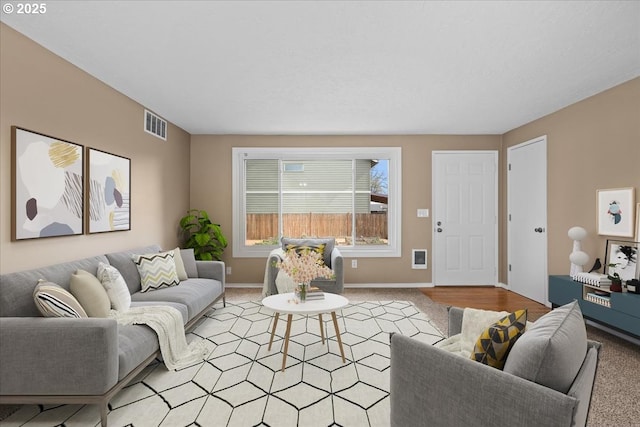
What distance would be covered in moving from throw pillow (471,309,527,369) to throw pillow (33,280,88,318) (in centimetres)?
225

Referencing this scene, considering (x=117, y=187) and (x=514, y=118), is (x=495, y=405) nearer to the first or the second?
(x=117, y=187)

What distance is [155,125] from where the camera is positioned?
4.30m

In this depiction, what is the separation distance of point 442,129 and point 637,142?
235cm

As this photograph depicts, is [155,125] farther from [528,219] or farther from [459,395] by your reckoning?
[528,219]

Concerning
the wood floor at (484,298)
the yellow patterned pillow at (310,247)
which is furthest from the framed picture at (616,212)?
the yellow patterned pillow at (310,247)

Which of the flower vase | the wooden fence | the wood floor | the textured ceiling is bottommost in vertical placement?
the wood floor

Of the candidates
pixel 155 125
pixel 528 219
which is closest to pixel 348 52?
pixel 155 125

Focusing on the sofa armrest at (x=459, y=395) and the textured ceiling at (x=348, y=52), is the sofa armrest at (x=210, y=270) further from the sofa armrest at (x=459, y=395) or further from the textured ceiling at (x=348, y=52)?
the sofa armrest at (x=459, y=395)

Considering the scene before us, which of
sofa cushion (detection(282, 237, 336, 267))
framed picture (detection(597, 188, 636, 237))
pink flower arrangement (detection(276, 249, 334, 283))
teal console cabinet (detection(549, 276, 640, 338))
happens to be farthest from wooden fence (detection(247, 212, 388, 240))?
framed picture (detection(597, 188, 636, 237))

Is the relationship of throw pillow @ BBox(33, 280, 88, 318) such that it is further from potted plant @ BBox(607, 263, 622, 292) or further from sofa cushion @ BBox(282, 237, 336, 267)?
potted plant @ BBox(607, 263, 622, 292)

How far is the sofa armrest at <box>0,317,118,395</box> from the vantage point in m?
1.85

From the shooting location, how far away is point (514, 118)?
14.9 feet

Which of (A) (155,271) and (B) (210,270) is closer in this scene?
(A) (155,271)

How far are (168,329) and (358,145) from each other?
3.97 metres
